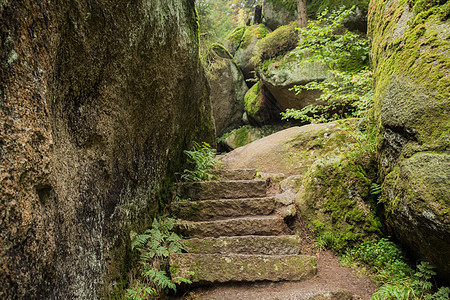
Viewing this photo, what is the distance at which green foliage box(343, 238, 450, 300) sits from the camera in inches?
97.7

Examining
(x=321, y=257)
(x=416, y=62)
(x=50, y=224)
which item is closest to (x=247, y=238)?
(x=321, y=257)

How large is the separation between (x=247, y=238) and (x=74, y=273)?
2332 mm

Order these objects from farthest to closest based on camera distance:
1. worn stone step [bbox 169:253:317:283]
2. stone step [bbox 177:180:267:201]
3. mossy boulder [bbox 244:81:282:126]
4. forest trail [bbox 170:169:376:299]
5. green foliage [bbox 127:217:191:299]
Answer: mossy boulder [bbox 244:81:282:126] → stone step [bbox 177:180:267:201] → worn stone step [bbox 169:253:317:283] → forest trail [bbox 170:169:376:299] → green foliage [bbox 127:217:191:299]

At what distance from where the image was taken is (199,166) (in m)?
5.48

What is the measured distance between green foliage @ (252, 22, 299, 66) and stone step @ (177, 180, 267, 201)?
24.5 ft

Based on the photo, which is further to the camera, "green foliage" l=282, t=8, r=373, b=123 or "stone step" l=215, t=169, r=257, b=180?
"stone step" l=215, t=169, r=257, b=180

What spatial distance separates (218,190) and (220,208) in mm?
519

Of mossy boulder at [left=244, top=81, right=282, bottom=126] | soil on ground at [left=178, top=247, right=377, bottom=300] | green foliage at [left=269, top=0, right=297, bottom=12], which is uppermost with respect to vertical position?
green foliage at [left=269, top=0, right=297, bottom=12]

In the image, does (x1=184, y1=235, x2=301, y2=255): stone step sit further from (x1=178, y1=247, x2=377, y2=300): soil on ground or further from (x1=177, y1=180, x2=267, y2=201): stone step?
(x1=177, y1=180, x2=267, y2=201): stone step

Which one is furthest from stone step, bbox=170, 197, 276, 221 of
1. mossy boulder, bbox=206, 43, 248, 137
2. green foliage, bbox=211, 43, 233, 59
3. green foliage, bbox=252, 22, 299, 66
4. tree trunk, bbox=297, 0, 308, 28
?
green foliage, bbox=211, 43, 233, 59

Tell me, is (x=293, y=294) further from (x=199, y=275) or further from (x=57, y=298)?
(x=57, y=298)

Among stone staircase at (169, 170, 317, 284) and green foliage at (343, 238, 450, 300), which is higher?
stone staircase at (169, 170, 317, 284)

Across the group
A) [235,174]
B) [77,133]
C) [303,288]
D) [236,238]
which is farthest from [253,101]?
[77,133]

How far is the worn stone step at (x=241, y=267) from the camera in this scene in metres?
3.12
